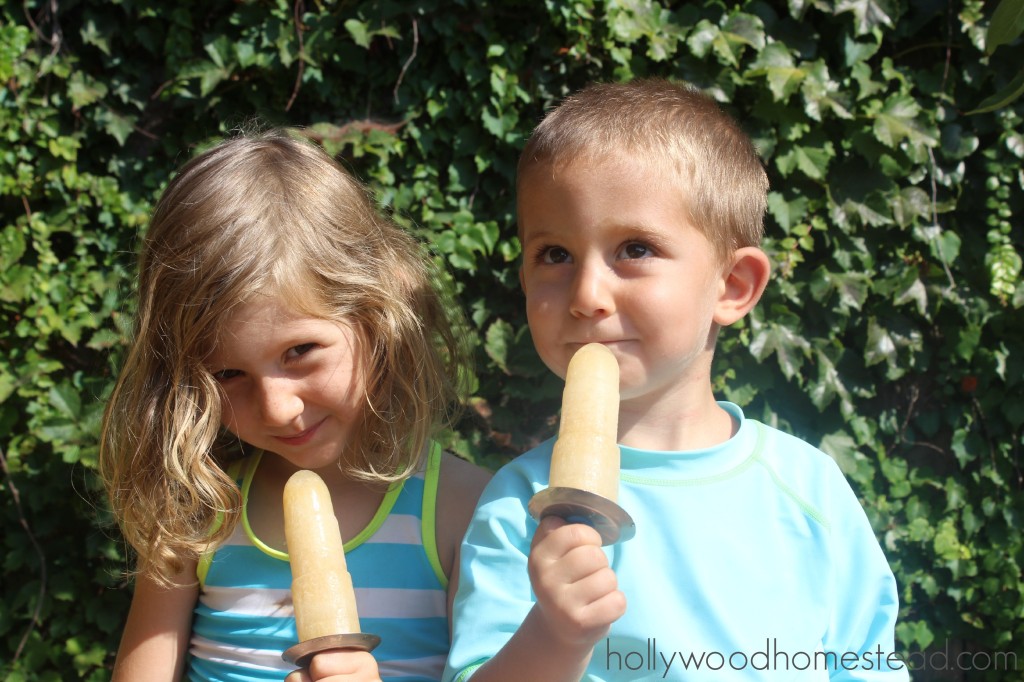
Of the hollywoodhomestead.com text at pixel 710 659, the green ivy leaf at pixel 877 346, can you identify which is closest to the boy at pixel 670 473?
the hollywoodhomestead.com text at pixel 710 659

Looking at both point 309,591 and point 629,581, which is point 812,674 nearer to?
point 629,581

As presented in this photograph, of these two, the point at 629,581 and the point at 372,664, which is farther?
the point at 629,581

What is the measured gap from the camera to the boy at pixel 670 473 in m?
1.79

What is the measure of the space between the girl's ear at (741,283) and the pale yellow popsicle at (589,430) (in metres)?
0.48

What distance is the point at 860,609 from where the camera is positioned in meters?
1.92

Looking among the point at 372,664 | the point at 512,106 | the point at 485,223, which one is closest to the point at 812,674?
the point at 372,664

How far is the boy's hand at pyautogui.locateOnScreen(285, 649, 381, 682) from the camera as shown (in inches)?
59.7

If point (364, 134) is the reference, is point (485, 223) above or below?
below

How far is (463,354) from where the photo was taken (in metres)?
2.63

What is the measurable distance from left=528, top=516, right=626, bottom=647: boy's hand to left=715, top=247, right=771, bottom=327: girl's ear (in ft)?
2.52

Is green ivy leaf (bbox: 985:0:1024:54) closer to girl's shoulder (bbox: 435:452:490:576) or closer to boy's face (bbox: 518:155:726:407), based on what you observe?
boy's face (bbox: 518:155:726:407)

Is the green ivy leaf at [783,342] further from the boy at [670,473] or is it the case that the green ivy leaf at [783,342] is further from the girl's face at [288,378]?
the girl's face at [288,378]

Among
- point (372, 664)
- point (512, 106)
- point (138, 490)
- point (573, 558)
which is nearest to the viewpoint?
point (573, 558)

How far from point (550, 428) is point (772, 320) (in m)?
0.85
